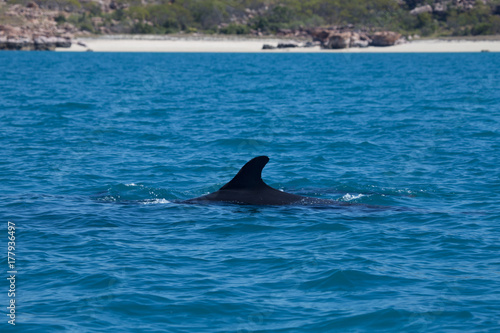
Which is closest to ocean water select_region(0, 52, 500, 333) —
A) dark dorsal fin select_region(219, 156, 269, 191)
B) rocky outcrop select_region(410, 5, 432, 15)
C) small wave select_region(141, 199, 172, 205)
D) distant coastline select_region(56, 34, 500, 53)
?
small wave select_region(141, 199, 172, 205)

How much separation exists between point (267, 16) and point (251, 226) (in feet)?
430

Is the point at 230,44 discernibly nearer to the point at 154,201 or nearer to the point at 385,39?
the point at 385,39

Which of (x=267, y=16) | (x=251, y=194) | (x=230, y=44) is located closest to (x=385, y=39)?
(x=230, y=44)

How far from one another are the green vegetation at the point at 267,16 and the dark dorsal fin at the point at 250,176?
111647 millimetres

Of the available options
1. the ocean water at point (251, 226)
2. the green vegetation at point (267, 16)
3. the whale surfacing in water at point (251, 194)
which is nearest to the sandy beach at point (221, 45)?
the green vegetation at point (267, 16)

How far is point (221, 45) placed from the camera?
116 m

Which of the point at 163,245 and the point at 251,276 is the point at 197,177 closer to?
the point at 163,245

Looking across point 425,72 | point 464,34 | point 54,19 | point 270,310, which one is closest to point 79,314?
point 270,310

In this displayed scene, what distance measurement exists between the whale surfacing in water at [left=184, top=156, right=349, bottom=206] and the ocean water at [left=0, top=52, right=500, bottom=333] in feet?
0.95

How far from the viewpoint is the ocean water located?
8.95 m

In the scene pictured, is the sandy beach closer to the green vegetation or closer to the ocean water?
the green vegetation

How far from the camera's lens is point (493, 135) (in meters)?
24.6

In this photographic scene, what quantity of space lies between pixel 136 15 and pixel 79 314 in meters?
135

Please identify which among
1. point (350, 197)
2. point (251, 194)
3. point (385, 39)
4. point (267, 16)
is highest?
point (267, 16)
